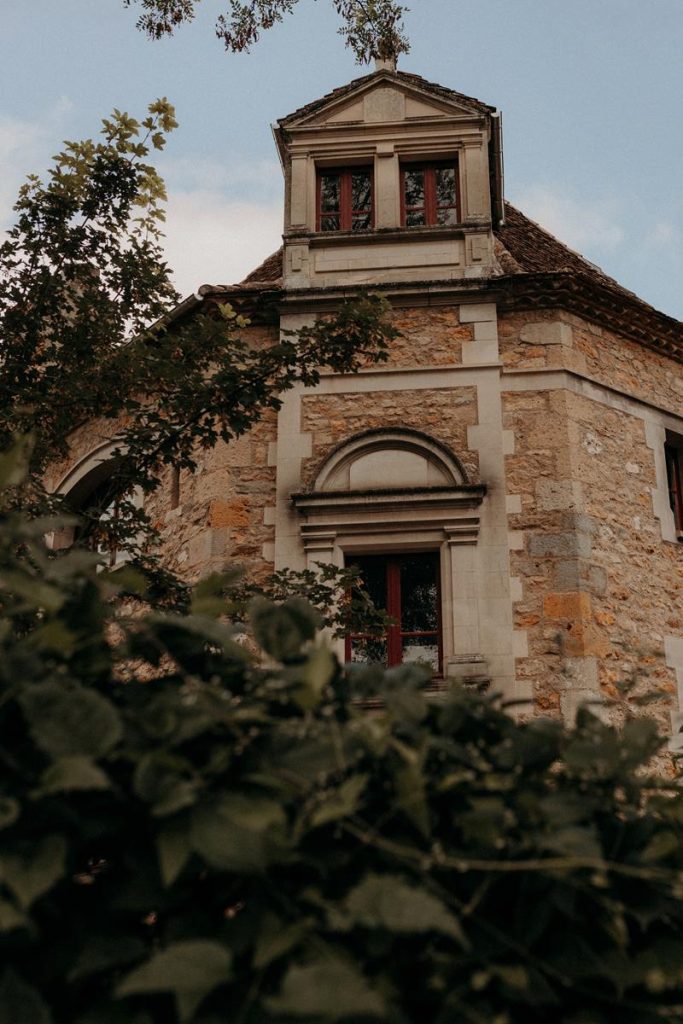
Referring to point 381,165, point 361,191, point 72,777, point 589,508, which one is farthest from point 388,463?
point 72,777

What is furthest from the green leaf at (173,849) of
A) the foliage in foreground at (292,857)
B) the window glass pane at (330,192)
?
the window glass pane at (330,192)

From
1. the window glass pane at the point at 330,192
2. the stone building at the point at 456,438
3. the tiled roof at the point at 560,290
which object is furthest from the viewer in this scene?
the window glass pane at the point at 330,192

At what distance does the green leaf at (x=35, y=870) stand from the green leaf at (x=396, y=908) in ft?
1.24

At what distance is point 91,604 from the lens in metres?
1.78

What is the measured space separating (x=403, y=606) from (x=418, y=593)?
17 centimetres

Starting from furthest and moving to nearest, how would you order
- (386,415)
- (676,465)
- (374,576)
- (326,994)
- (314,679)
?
(676,465), (386,415), (374,576), (314,679), (326,994)

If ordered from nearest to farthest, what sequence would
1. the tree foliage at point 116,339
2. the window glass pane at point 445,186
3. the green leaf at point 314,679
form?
the green leaf at point 314,679, the tree foliage at point 116,339, the window glass pane at point 445,186

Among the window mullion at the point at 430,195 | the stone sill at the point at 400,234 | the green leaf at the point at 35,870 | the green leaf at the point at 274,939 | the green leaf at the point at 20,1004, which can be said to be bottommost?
the green leaf at the point at 20,1004

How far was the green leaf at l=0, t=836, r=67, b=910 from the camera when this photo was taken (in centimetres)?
143

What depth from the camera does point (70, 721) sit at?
1547mm

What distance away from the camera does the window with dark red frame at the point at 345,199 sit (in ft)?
35.5

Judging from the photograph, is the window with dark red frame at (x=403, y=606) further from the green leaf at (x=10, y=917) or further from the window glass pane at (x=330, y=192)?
the green leaf at (x=10, y=917)

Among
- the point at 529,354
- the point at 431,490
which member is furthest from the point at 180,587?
the point at 529,354

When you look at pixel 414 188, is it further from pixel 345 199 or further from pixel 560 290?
pixel 560 290
